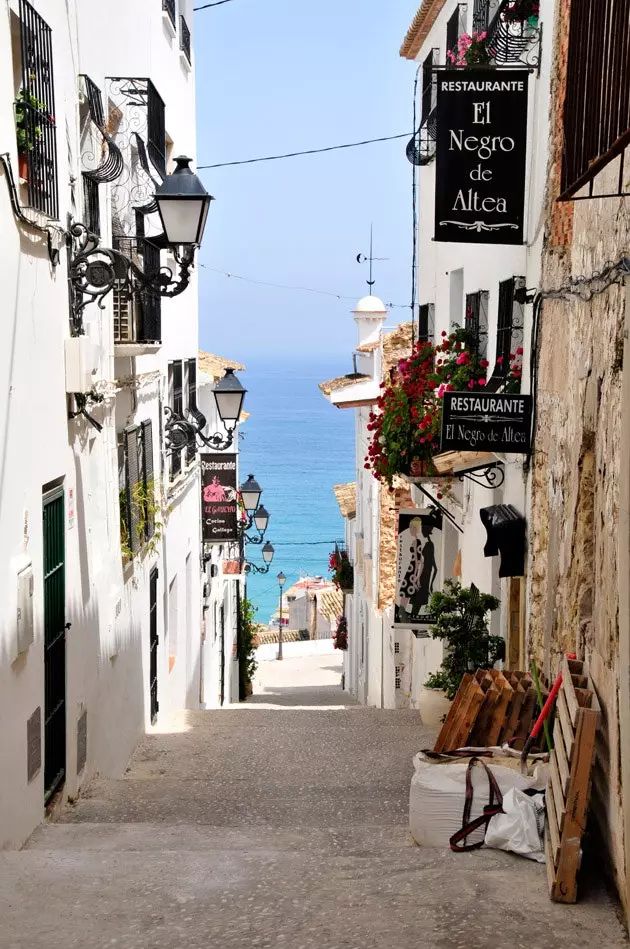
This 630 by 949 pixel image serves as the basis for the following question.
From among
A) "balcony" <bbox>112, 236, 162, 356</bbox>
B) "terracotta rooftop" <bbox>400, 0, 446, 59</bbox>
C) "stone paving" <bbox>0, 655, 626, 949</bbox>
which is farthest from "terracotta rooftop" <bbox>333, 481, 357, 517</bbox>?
"stone paving" <bbox>0, 655, 626, 949</bbox>

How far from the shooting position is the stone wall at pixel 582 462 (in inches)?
204

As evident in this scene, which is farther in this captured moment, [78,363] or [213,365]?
[213,365]

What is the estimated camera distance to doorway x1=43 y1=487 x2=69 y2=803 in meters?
7.97

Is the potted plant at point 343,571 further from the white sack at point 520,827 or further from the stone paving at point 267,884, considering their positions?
the white sack at point 520,827

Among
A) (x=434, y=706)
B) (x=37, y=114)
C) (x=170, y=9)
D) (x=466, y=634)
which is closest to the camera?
(x=37, y=114)

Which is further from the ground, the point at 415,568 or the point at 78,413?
the point at 78,413

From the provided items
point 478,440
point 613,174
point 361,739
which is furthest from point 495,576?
point 613,174

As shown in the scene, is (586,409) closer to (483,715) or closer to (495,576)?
(483,715)

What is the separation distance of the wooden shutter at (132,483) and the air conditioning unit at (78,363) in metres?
3.25

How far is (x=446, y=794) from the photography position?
6.25 m

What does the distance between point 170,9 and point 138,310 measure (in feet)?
20.9

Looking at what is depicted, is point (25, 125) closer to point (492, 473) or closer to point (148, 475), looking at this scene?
point (492, 473)

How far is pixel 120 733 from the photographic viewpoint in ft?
37.1

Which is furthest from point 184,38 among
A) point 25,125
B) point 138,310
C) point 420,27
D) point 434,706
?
point 25,125
